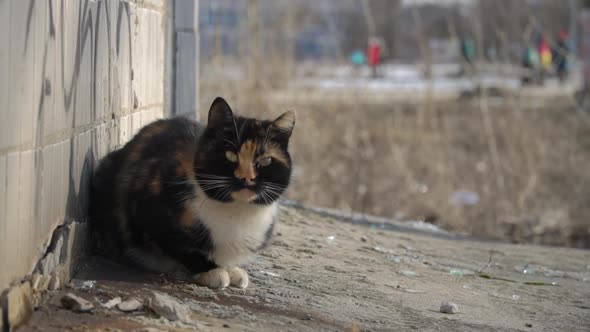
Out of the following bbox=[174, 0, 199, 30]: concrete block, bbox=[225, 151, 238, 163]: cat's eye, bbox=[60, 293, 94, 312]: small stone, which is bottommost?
bbox=[60, 293, 94, 312]: small stone

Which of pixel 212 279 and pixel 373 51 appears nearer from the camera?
pixel 212 279

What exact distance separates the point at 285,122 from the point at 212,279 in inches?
29.7

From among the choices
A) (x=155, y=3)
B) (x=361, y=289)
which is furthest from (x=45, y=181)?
(x=155, y=3)

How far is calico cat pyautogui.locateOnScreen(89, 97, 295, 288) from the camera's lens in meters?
3.81

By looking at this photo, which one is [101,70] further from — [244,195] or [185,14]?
[185,14]

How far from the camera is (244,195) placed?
3773 mm

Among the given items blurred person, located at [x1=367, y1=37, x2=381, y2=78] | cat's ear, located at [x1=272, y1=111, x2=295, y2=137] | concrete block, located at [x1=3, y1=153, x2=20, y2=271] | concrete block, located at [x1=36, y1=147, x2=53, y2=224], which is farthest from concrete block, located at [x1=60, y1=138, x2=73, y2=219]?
blurred person, located at [x1=367, y1=37, x2=381, y2=78]

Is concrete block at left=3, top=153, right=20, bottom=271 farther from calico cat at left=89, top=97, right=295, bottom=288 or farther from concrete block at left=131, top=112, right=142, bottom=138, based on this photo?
concrete block at left=131, top=112, right=142, bottom=138

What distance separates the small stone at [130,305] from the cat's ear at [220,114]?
2.98ft

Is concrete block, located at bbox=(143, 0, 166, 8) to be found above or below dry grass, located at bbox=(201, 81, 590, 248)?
above

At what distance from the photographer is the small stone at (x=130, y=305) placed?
3.29 meters

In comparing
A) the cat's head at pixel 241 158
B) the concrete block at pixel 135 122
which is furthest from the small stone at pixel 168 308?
the concrete block at pixel 135 122

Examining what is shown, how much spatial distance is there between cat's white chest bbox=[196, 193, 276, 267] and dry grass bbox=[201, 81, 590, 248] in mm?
4989

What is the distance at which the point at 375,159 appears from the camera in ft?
43.9
